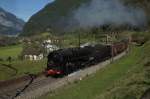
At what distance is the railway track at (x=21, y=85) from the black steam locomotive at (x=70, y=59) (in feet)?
5.85

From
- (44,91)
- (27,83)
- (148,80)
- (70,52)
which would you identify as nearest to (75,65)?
(70,52)

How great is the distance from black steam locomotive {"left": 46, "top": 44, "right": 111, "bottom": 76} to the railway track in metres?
1.78

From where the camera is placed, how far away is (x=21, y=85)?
4484cm

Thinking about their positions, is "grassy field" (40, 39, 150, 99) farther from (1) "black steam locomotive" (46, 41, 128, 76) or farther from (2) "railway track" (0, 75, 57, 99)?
(1) "black steam locomotive" (46, 41, 128, 76)

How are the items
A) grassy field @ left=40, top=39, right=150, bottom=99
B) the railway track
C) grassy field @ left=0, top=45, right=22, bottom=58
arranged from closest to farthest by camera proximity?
grassy field @ left=40, top=39, right=150, bottom=99
the railway track
grassy field @ left=0, top=45, right=22, bottom=58

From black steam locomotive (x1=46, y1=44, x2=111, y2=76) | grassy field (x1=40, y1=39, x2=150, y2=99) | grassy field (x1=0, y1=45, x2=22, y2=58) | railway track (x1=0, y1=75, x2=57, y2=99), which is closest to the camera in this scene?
grassy field (x1=40, y1=39, x2=150, y2=99)

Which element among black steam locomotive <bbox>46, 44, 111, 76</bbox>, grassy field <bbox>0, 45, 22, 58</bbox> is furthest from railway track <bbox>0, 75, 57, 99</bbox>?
grassy field <bbox>0, 45, 22, 58</bbox>

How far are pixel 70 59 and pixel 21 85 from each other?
8.98 metres

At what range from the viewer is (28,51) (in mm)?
111188

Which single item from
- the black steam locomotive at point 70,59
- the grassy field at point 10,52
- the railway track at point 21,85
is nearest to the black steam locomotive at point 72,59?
the black steam locomotive at point 70,59

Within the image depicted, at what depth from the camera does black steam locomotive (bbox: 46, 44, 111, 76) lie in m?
49.0

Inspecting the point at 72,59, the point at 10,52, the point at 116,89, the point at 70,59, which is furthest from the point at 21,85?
the point at 10,52

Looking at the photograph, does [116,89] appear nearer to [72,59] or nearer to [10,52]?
[72,59]

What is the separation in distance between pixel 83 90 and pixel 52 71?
17.2 m
